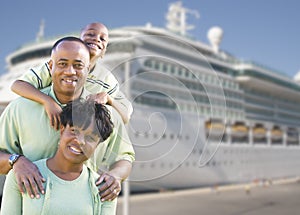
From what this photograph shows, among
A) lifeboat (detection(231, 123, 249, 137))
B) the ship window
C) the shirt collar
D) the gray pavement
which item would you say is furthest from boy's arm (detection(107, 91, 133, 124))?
lifeboat (detection(231, 123, 249, 137))

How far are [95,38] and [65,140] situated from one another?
0.46 metres

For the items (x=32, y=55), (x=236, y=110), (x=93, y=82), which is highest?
(x=32, y=55)

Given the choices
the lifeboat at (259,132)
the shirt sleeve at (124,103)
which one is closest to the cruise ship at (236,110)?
the lifeboat at (259,132)

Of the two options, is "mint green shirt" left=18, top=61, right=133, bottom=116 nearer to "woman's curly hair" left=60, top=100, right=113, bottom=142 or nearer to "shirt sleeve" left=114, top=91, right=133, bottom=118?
"shirt sleeve" left=114, top=91, right=133, bottom=118

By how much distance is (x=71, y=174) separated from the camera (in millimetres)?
1334

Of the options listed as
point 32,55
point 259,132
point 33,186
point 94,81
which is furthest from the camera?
point 259,132

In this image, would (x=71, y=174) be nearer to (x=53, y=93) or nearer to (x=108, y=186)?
(x=108, y=186)

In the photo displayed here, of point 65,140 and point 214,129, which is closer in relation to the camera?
point 65,140

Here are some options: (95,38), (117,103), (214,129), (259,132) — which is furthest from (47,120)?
(259,132)

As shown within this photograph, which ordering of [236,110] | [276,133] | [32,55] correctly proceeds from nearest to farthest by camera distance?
[32,55] < [236,110] < [276,133]

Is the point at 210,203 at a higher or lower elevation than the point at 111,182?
higher

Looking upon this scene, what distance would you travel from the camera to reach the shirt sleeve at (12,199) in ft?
4.27

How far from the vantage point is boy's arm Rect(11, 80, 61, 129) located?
1.33 m

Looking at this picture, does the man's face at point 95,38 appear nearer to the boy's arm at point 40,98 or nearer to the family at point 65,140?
the family at point 65,140
